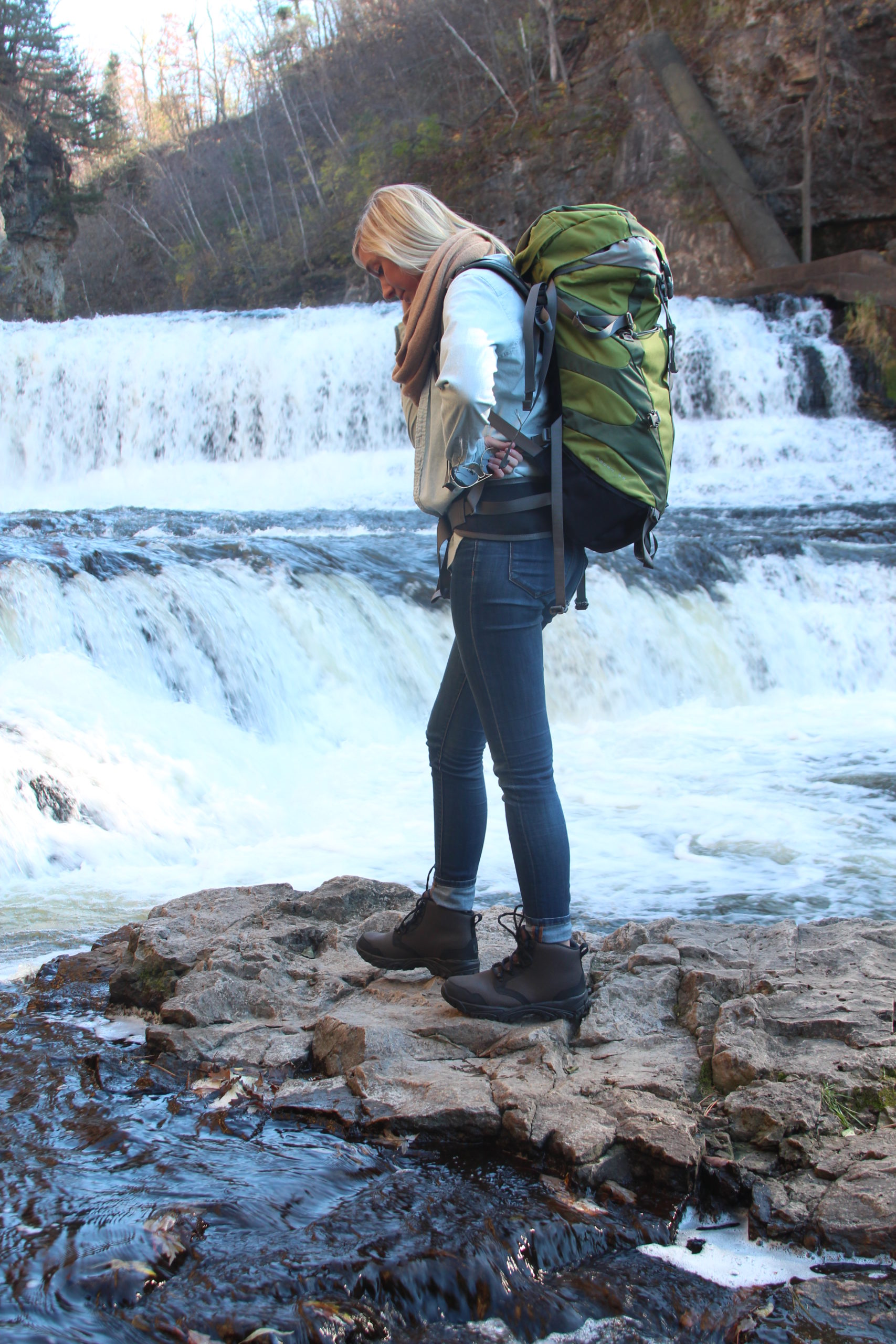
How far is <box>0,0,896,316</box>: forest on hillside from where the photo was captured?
18.4 m

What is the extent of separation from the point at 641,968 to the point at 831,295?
49.0ft

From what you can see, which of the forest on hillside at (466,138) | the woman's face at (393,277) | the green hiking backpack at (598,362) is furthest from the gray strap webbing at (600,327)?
the forest on hillside at (466,138)

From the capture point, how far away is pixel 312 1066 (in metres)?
2.18

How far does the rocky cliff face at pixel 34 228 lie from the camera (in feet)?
97.1

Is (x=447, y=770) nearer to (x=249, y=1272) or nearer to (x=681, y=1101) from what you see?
(x=681, y=1101)

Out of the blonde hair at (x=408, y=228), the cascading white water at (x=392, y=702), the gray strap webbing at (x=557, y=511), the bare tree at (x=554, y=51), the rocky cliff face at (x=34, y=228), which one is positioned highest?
the bare tree at (x=554, y=51)

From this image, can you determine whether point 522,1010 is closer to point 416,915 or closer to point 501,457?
point 416,915

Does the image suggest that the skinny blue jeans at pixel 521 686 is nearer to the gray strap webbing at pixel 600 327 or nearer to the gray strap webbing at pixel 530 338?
the gray strap webbing at pixel 530 338

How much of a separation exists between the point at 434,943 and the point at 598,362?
1.30 meters

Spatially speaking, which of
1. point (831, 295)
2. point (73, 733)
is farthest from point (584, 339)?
point (831, 295)

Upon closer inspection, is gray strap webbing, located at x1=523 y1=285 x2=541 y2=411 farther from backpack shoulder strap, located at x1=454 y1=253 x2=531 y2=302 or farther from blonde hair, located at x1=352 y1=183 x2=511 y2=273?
blonde hair, located at x1=352 y1=183 x2=511 y2=273

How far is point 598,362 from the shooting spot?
6.29 feet

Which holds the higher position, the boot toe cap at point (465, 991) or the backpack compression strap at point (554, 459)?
the backpack compression strap at point (554, 459)

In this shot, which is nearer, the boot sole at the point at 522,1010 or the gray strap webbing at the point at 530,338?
the gray strap webbing at the point at 530,338
